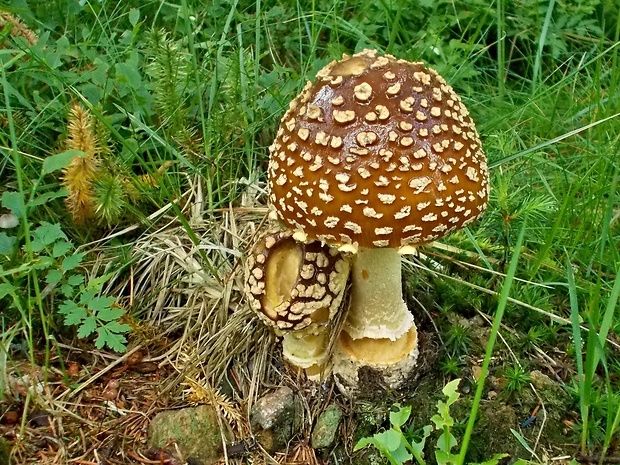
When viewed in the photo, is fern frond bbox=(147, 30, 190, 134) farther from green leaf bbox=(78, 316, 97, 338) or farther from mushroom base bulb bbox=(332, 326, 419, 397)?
mushroom base bulb bbox=(332, 326, 419, 397)

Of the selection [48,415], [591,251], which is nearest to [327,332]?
[48,415]

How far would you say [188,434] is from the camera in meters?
2.56

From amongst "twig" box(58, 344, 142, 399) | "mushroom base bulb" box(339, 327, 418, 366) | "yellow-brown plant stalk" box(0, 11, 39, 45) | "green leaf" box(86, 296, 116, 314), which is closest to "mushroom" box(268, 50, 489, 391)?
"mushroom base bulb" box(339, 327, 418, 366)

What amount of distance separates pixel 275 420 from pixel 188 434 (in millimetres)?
389

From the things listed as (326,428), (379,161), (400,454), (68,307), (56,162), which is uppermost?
(379,161)

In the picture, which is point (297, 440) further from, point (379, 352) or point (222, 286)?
Result: point (222, 286)

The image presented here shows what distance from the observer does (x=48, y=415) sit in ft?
8.32

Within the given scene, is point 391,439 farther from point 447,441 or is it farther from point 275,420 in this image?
point 275,420

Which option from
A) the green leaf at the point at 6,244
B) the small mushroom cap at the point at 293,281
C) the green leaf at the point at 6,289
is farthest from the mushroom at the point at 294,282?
the green leaf at the point at 6,244

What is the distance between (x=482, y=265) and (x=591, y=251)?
0.57m

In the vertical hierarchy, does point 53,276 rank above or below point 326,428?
above

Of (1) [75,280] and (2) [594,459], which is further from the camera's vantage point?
(1) [75,280]

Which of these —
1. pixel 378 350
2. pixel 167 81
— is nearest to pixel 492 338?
pixel 378 350

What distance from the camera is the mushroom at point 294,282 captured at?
97.6 inches
